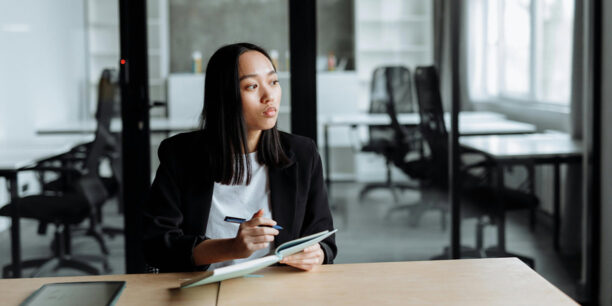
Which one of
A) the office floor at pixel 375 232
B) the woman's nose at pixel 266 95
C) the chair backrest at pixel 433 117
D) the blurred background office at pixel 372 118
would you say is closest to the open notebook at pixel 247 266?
the woman's nose at pixel 266 95

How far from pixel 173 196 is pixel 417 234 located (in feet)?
5.63

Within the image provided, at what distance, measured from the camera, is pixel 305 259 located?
1476mm

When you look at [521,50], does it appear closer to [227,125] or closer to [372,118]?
[372,118]

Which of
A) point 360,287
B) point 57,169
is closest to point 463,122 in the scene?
point 360,287

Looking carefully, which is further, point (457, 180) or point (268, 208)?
point (457, 180)

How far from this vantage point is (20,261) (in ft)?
9.70

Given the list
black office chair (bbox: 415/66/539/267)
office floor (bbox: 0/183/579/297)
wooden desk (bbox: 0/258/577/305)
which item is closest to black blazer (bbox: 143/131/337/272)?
wooden desk (bbox: 0/258/577/305)

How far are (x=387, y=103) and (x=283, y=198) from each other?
1.50 m

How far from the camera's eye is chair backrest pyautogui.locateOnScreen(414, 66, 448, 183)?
9.93 ft

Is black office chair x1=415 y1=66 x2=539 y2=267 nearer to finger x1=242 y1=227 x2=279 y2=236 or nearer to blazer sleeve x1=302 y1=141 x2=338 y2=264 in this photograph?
blazer sleeve x1=302 y1=141 x2=338 y2=264

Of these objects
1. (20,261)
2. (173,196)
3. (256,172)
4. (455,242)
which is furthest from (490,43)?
(20,261)

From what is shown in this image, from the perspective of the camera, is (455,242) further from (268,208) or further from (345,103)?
(268,208)

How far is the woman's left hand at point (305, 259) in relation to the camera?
147 cm

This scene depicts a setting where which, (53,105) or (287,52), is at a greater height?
(287,52)
